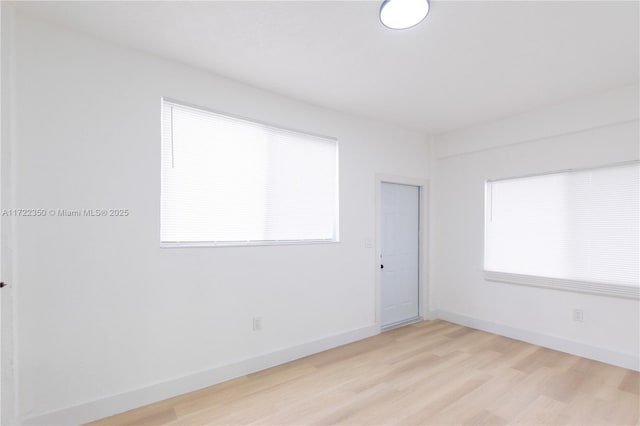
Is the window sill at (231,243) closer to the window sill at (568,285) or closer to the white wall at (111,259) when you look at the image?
the white wall at (111,259)

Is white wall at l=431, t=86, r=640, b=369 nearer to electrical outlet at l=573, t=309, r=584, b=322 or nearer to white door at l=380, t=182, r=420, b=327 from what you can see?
electrical outlet at l=573, t=309, r=584, b=322

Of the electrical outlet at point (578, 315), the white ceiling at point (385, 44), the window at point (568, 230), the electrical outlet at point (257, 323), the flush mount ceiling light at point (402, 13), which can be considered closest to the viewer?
the flush mount ceiling light at point (402, 13)

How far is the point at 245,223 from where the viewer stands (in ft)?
10.0

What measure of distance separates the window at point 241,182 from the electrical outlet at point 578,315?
283 centimetres

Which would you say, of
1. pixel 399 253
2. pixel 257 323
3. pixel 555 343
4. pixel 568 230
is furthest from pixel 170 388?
pixel 568 230

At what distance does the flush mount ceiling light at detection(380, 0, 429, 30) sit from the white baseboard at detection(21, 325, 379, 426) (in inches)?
122

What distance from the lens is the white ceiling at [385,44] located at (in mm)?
1995

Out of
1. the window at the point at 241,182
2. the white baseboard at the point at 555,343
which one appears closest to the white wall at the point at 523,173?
the white baseboard at the point at 555,343

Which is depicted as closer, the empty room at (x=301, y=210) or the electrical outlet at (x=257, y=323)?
the empty room at (x=301, y=210)

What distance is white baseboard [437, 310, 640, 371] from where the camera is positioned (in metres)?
3.06

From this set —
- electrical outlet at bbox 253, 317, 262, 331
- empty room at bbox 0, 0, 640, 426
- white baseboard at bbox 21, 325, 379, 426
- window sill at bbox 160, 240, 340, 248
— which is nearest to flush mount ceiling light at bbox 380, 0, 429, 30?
empty room at bbox 0, 0, 640, 426

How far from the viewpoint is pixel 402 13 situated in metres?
1.96

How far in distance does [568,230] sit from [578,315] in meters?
0.96

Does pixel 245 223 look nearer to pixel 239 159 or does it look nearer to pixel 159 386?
pixel 239 159
